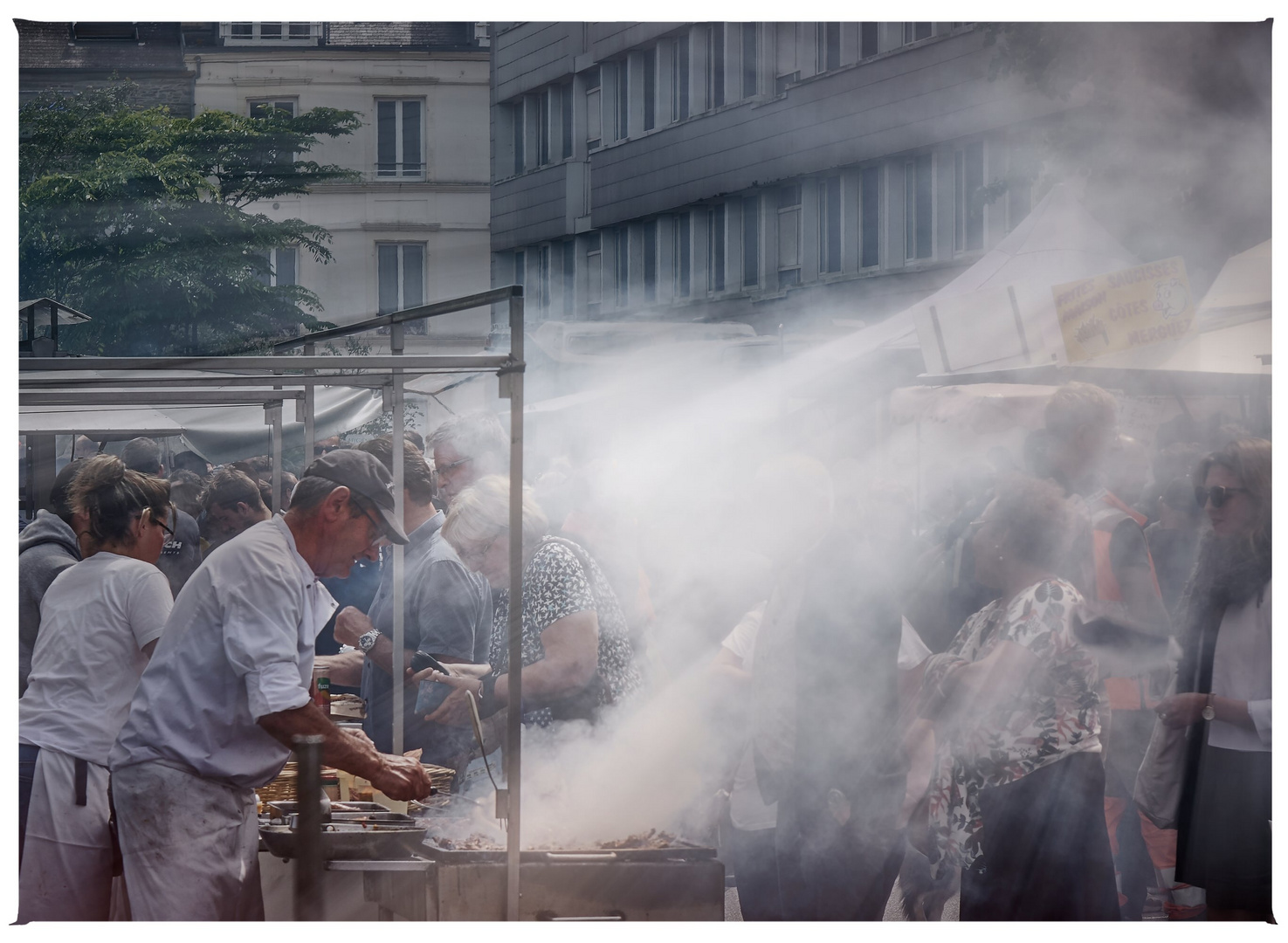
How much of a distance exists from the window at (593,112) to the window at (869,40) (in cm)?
97

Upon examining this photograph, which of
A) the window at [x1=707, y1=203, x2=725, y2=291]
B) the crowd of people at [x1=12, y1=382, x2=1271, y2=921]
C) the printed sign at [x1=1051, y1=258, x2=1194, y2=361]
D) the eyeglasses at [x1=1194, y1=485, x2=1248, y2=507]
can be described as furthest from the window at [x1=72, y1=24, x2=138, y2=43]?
the eyeglasses at [x1=1194, y1=485, x2=1248, y2=507]

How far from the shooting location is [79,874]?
278cm

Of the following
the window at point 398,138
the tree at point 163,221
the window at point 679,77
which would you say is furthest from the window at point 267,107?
the window at point 679,77

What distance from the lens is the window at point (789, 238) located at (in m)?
5.86

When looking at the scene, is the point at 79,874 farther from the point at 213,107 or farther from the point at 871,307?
the point at 871,307

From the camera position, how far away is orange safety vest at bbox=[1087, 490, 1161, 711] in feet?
10.6

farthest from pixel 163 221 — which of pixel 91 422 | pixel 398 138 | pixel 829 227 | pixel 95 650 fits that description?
pixel 95 650

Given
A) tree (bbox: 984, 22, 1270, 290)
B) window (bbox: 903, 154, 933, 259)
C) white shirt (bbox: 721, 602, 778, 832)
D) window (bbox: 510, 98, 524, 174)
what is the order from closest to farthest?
white shirt (bbox: 721, 602, 778, 832) < tree (bbox: 984, 22, 1270, 290) < window (bbox: 510, 98, 524, 174) < window (bbox: 903, 154, 933, 259)

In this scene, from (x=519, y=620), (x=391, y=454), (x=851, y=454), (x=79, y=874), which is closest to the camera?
(x=519, y=620)

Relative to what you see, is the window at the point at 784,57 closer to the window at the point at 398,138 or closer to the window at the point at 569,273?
the window at the point at 569,273

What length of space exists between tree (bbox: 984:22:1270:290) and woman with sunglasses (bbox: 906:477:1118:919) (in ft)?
4.61

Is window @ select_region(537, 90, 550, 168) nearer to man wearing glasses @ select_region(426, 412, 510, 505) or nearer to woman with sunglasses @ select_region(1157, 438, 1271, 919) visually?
man wearing glasses @ select_region(426, 412, 510, 505)

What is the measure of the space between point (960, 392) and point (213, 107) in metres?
3.25

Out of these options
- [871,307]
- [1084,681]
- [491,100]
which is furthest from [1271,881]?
[491,100]
